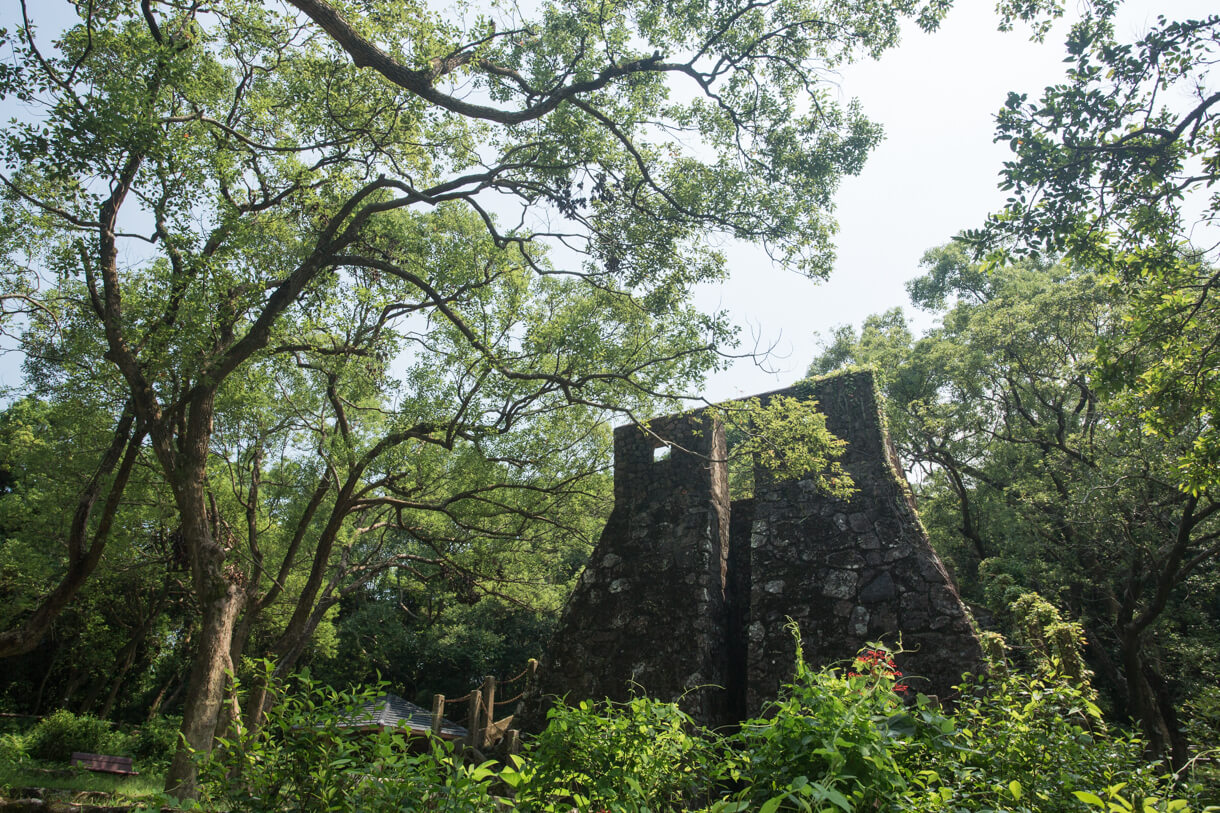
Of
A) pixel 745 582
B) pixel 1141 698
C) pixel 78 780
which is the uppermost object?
pixel 745 582

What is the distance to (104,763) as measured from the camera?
976cm

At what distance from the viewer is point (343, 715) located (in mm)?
2174

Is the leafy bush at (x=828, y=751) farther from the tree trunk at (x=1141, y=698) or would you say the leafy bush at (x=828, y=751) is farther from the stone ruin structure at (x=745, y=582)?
the tree trunk at (x=1141, y=698)

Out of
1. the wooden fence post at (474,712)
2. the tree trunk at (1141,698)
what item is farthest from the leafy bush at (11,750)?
the tree trunk at (1141,698)

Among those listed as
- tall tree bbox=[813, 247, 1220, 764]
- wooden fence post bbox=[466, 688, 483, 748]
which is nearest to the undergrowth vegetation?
wooden fence post bbox=[466, 688, 483, 748]

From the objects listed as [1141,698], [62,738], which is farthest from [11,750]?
[1141,698]

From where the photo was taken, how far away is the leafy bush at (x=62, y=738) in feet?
37.6

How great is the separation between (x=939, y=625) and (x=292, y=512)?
1107 cm

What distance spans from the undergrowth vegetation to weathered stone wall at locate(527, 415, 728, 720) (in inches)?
150

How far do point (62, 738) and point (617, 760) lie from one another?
565 inches

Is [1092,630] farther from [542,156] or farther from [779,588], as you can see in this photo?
[542,156]

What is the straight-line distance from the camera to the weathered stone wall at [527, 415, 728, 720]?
5.97 metres

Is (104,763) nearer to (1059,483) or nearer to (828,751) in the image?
(828,751)

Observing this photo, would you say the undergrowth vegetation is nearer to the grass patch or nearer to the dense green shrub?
the dense green shrub
